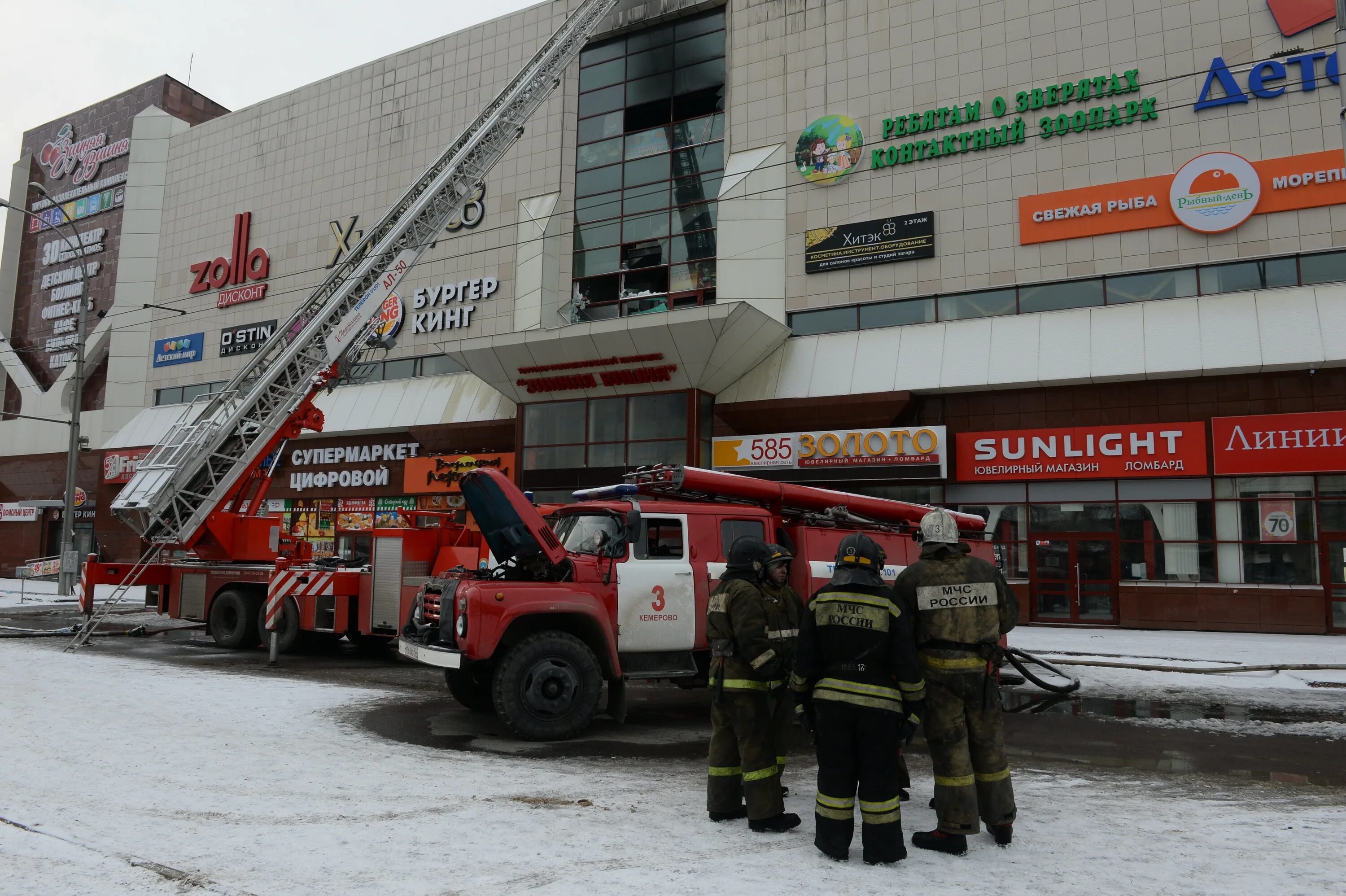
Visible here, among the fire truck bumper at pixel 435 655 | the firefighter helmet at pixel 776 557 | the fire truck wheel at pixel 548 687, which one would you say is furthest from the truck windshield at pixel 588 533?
the firefighter helmet at pixel 776 557

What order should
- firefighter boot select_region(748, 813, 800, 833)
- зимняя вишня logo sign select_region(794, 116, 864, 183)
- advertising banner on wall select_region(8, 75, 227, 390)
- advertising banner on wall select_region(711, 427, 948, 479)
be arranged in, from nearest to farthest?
firefighter boot select_region(748, 813, 800, 833) < advertising banner on wall select_region(711, 427, 948, 479) < зимняя вишня logo sign select_region(794, 116, 864, 183) < advertising banner on wall select_region(8, 75, 227, 390)

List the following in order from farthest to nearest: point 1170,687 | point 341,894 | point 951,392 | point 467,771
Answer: point 951,392, point 1170,687, point 467,771, point 341,894

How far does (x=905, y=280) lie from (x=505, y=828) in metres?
20.5

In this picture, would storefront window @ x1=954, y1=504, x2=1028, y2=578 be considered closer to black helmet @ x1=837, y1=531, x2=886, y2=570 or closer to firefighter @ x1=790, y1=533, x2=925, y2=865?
black helmet @ x1=837, y1=531, x2=886, y2=570

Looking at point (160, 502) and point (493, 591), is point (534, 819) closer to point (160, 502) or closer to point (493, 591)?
point (493, 591)

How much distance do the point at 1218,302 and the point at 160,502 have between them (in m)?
22.0

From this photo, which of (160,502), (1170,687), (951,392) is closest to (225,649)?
(160,502)

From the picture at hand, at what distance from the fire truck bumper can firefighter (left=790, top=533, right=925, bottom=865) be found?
12.8 ft

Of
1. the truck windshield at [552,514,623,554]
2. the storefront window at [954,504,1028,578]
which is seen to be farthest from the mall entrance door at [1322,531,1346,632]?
the truck windshield at [552,514,623,554]

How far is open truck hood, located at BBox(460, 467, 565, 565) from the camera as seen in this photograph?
8.08 metres

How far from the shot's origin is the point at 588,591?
8188mm

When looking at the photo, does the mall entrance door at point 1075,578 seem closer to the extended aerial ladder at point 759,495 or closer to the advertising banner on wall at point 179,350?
the extended aerial ladder at point 759,495

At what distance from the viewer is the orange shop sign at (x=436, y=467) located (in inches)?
1091

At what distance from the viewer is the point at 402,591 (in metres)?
12.6
